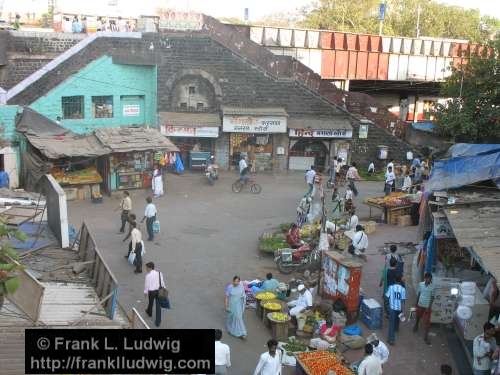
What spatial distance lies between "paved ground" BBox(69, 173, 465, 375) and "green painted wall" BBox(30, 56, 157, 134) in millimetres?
3480

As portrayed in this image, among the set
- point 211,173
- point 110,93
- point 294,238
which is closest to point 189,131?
point 211,173

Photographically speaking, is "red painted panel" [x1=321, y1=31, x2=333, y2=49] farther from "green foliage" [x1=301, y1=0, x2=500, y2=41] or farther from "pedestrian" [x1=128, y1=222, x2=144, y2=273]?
"pedestrian" [x1=128, y1=222, x2=144, y2=273]

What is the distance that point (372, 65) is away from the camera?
34969mm

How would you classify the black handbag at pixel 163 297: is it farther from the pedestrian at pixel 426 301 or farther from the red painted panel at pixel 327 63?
the red painted panel at pixel 327 63

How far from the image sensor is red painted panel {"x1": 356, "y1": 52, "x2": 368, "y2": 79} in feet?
114

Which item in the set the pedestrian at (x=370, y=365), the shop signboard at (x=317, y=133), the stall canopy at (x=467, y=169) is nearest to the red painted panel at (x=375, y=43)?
the shop signboard at (x=317, y=133)

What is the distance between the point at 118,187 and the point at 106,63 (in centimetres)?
587

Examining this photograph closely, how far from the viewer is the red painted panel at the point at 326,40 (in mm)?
33625

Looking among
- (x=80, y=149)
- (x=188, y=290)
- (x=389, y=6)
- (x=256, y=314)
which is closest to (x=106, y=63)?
(x=80, y=149)

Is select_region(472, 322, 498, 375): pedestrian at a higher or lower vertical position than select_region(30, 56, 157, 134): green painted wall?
lower

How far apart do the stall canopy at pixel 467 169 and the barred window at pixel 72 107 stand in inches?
594

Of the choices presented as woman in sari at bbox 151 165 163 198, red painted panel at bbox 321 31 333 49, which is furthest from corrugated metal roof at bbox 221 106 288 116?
red painted panel at bbox 321 31 333 49

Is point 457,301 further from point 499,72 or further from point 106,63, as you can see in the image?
point 106,63

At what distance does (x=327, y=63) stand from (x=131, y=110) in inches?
495
